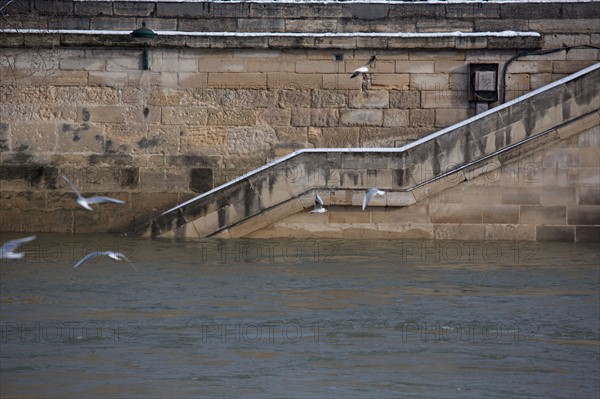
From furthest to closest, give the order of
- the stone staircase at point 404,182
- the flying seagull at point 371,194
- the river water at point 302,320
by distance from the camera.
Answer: the stone staircase at point 404,182 < the flying seagull at point 371,194 < the river water at point 302,320

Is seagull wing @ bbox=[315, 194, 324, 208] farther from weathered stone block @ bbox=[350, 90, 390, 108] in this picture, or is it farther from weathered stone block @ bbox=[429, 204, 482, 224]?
weathered stone block @ bbox=[350, 90, 390, 108]

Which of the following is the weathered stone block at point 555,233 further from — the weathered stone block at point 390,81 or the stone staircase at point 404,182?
the weathered stone block at point 390,81

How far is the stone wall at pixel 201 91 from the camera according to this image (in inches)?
692

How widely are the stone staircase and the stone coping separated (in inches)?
41.9

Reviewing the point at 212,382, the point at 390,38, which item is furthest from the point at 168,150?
the point at 212,382

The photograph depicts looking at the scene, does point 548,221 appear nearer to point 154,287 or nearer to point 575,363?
point 154,287

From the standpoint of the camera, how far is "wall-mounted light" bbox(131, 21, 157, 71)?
1711 cm

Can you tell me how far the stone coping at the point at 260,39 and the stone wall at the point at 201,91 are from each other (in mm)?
25

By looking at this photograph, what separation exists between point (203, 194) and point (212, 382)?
796 cm

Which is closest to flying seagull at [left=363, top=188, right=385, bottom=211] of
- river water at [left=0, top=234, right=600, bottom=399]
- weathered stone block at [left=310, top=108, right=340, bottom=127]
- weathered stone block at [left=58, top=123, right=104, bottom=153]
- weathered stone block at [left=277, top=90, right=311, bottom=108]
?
river water at [left=0, top=234, right=600, bottom=399]

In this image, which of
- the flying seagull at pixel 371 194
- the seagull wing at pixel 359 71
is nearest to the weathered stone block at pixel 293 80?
the seagull wing at pixel 359 71

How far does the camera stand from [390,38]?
17469mm

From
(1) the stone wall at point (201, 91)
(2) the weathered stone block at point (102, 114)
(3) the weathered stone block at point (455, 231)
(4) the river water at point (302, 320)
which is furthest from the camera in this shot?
(2) the weathered stone block at point (102, 114)

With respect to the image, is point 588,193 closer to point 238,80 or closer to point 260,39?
point 260,39
